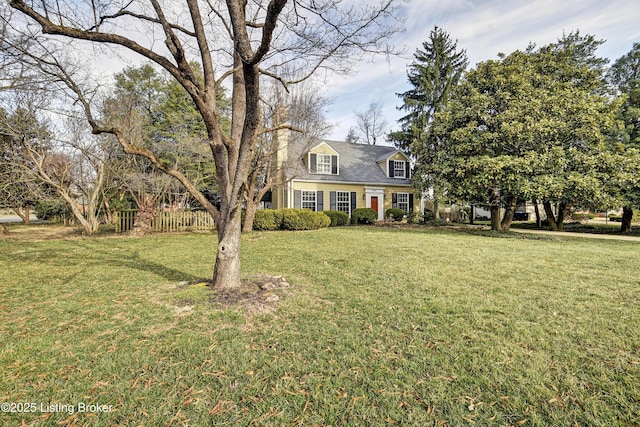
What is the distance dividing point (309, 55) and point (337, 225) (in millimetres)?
13306

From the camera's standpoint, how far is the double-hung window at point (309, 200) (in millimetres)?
17847

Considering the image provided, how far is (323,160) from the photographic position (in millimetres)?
18672

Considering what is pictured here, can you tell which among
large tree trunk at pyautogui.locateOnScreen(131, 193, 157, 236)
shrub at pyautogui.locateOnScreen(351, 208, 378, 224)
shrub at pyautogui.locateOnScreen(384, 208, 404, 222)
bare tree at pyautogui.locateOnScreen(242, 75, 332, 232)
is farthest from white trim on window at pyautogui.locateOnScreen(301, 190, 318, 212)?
large tree trunk at pyautogui.locateOnScreen(131, 193, 157, 236)

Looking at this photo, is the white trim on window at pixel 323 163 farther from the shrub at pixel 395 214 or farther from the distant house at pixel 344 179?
the shrub at pixel 395 214

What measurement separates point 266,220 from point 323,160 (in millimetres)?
6587

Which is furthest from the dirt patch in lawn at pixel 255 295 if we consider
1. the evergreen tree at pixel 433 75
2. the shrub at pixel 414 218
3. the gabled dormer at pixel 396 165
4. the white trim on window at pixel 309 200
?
the evergreen tree at pixel 433 75

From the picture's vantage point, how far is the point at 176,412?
191 centimetres

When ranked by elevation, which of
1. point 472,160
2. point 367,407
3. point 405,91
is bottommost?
point 367,407

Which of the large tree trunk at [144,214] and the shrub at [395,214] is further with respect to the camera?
the shrub at [395,214]

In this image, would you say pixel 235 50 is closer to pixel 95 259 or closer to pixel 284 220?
pixel 95 259

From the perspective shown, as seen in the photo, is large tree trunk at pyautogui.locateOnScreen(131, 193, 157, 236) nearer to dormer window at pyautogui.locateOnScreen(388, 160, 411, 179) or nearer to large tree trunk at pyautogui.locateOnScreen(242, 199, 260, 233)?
large tree trunk at pyautogui.locateOnScreen(242, 199, 260, 233)

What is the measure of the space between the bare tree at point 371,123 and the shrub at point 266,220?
2312cm

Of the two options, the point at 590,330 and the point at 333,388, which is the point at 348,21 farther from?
the point at 590,330

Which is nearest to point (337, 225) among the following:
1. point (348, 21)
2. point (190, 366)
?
point (348, 21)
